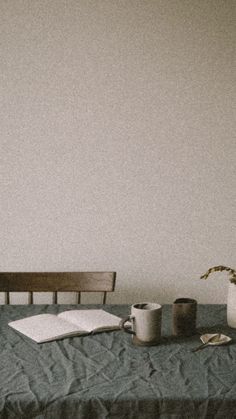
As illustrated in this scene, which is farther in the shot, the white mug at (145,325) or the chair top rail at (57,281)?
the chair top rail at (57,281)

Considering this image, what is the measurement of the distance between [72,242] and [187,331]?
0.92 metres

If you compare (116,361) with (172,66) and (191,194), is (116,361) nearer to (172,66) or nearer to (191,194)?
(191,194)

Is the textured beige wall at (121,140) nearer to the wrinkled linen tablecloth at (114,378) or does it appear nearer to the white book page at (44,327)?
the white book page at (44,327)

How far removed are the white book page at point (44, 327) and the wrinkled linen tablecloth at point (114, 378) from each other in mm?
21

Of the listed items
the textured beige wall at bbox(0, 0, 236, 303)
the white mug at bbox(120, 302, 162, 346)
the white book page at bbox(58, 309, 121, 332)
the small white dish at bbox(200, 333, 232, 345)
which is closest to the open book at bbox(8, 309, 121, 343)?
the white book page at bbox(58, 309, 121, 332)

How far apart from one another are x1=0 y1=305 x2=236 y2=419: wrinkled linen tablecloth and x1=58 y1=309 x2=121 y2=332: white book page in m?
0.03

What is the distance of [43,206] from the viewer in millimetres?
2090

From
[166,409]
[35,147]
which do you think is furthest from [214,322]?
[35,147]

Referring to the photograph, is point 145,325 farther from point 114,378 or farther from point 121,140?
A: point 121,140

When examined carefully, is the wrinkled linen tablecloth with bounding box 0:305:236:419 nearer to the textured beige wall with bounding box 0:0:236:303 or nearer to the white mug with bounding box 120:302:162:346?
the white mug with bounding box 120:302:162:346

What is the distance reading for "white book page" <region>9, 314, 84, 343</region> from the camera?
50.8 inches

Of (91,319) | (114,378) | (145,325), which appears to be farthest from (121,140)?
(114,378)

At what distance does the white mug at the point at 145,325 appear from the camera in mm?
1222

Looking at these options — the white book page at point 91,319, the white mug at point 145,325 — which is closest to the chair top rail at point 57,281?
the white book page at point 91,319
